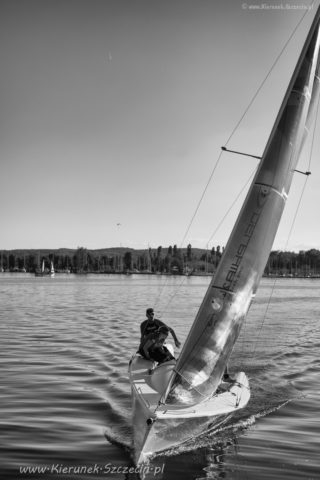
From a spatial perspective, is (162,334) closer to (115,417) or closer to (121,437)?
(115,417)

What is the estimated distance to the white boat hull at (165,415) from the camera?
9.00 metres

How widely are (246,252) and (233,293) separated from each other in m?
0.95

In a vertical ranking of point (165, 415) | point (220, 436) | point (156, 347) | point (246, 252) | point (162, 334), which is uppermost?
point (246, 252)

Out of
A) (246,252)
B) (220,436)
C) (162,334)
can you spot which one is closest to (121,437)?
(220,436)

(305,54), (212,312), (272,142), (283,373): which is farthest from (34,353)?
(305,54)

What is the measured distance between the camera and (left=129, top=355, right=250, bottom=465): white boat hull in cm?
900

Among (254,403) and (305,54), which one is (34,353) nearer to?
(254,403)

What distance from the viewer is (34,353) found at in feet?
68.4

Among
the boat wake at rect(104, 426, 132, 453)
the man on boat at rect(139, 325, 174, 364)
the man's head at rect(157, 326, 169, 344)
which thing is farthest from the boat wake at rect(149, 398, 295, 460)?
the man's head at rect(157, 326, 169, 344)

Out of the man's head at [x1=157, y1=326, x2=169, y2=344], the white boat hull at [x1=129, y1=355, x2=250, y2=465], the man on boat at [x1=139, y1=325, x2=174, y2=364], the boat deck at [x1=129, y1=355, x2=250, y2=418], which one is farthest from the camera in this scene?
the man's head at [x1=157, y1=326, x2=169, y2=344]

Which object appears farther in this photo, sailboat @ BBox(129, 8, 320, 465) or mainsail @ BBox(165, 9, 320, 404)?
mainsail @ BBox(165, 9, 320, 404)

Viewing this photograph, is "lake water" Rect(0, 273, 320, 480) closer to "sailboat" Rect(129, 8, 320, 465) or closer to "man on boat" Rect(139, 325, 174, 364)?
"sailboat" Rect(129, 8, 320, 465)

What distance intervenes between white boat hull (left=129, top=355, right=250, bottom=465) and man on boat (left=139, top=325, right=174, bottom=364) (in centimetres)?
128

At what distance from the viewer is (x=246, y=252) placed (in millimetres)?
11172
